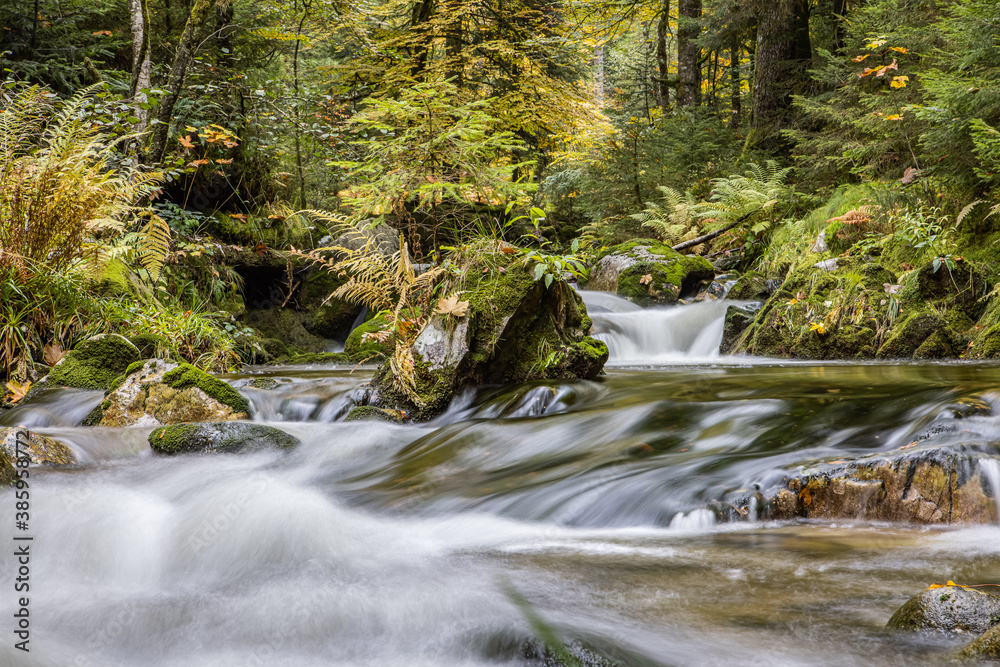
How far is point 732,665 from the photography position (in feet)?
6.03

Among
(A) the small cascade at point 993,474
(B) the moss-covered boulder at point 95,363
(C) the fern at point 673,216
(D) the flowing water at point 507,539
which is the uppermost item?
(C) the fern at point 673,216

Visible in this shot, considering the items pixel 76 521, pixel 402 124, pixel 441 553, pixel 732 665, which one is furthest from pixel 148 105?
pixel 732 665

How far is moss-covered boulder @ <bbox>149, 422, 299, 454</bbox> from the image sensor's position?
4.46 meters

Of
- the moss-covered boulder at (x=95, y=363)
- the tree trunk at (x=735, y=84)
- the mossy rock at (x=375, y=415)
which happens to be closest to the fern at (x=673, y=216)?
the tree trunk at (x=735, y=84)

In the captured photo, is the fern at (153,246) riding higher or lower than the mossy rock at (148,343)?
higher

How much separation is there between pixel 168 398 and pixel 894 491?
16.9 ft

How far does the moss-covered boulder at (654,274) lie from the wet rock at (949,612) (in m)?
8.79

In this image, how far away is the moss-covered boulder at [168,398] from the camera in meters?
5.12

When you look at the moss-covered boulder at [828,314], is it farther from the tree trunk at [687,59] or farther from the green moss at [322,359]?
the tree trunk at [687,59]

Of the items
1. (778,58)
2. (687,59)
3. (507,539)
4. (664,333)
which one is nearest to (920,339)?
(664,333)

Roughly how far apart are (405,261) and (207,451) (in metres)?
2.25

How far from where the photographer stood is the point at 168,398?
207 inches

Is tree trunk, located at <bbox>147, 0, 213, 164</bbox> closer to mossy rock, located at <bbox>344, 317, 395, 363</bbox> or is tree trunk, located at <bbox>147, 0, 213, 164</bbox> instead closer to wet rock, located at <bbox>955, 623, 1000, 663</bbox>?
mossy rock, located at <bbox>344, 317, 395, 363</bbox>

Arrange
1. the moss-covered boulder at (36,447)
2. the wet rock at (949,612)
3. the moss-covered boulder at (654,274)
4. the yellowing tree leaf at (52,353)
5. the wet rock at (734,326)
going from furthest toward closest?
the moss-covered boulder at (654,274) < the wet rock at (734,326) < the yellowing tree leaf at (52,353) < the moss-covered boulder at (36,447) < the wet rock at (949,612)
